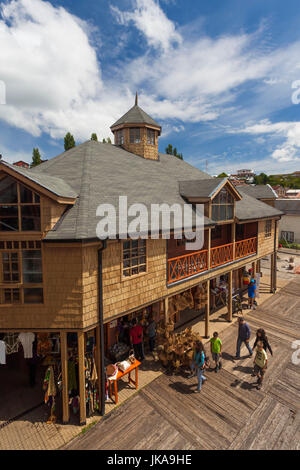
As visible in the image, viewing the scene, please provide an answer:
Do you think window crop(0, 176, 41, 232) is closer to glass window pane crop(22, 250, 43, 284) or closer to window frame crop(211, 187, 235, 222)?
glass window pane crop(22, 250, 43, 284)

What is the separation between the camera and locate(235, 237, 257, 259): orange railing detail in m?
15.6

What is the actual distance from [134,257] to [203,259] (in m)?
4.81

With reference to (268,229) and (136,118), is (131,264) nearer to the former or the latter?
(136,118)

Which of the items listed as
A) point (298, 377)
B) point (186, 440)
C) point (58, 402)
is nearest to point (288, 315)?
point (298, 377)

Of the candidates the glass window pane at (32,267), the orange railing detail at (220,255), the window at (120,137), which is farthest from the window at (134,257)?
the window at (120,137)

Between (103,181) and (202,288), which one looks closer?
(103,181)

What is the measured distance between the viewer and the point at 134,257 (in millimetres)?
9516

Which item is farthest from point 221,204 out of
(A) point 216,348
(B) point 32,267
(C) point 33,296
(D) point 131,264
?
(C) point 33,296

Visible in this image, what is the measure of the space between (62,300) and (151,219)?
4.50 meters

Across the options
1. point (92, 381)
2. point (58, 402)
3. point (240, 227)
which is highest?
point (240, 227)

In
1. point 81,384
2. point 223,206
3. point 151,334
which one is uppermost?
point 223,206
